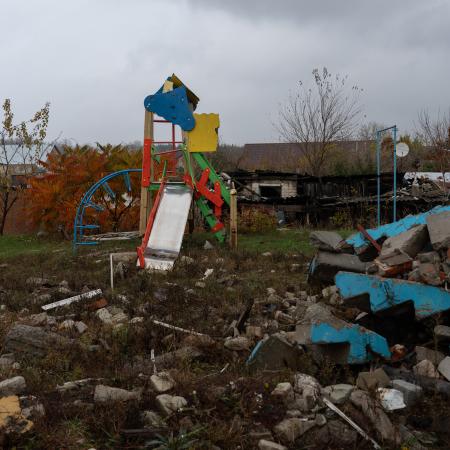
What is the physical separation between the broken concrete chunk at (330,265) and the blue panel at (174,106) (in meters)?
5.36

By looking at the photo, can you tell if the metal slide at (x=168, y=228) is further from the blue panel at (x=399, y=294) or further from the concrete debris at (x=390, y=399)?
the concrete debris at (x=390, y=399)

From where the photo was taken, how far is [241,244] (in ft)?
36.9

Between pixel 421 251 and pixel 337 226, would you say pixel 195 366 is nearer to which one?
pixel 421 251

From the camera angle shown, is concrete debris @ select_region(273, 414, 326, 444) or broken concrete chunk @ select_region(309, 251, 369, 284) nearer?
concrete debris @ select_region(273, 414, 326, 444)

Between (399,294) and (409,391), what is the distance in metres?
0.88

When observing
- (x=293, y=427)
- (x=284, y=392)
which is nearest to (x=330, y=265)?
(x=284, y=392)

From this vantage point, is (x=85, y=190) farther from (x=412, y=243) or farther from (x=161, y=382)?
(x=161, y=382)

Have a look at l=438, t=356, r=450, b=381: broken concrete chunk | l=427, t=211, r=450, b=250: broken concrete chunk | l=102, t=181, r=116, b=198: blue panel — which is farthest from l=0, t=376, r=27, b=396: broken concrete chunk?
l=102, t=181, r=116, b=198: blue panel

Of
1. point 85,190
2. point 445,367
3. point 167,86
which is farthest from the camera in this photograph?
point 85,190

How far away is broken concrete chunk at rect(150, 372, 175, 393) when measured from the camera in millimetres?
3637

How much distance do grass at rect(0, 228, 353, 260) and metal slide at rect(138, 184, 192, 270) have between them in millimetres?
1159

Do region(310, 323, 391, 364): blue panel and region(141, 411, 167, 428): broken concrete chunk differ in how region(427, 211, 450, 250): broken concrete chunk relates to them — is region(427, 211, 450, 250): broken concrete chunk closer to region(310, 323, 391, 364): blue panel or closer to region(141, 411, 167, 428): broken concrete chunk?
region(310, 323, 391, 364): blue panel

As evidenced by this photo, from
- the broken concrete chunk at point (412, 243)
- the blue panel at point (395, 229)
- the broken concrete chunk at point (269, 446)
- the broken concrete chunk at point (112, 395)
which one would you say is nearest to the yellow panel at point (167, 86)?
the blue panel at point (395, 229)

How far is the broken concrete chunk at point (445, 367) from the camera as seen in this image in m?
4.00
